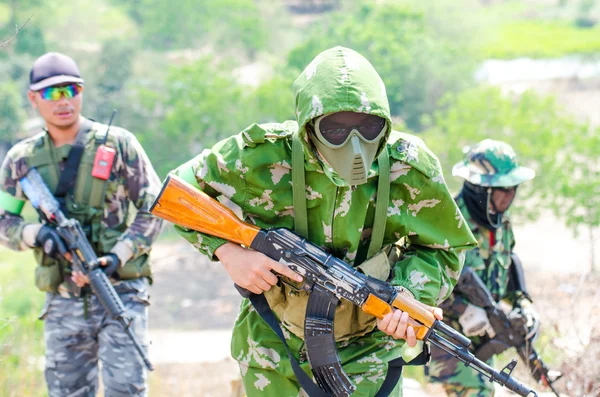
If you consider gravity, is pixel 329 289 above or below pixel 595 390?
above

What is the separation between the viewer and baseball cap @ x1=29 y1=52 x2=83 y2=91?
13.9 feet

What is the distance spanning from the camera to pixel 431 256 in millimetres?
2977

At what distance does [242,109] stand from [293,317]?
28138 mm

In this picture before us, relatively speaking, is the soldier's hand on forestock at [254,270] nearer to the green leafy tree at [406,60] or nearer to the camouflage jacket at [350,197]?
the camouflage jacket at [350,197]

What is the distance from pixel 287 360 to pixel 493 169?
7.31 ft

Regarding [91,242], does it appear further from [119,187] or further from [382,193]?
[382,193]

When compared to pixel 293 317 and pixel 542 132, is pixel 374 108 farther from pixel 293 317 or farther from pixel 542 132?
pixel 542 132

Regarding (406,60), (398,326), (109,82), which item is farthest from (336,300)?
(109,82)

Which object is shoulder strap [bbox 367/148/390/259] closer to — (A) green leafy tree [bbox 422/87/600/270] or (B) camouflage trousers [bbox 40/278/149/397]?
(B) camouflage trousers [bbox 40/278/149/397]

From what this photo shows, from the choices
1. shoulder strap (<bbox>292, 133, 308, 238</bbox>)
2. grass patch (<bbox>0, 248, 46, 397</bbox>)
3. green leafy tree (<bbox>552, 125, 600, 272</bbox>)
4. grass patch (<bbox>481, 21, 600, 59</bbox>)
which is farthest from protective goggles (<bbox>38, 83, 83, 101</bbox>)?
grass patch (<bbox>481, 21, 600, 59</bbox>)

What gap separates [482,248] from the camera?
4.66 m

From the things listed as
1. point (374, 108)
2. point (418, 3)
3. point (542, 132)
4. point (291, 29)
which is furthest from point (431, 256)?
point (291, 29)

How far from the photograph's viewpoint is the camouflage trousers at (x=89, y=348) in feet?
13.5

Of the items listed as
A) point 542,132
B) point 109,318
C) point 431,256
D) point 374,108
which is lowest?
point 542,132
